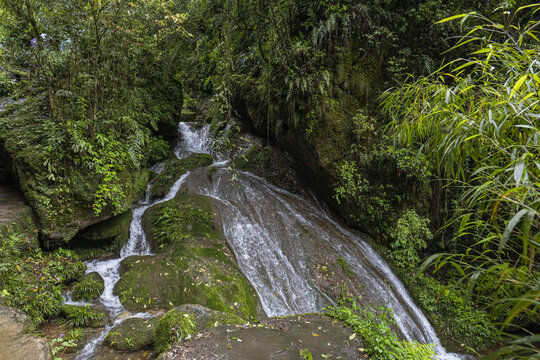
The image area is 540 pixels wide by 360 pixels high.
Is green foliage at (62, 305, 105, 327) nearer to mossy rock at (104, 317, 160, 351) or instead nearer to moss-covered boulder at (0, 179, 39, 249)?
mossy rock at (104, 317, 160, 351)

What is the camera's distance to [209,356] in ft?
8.75

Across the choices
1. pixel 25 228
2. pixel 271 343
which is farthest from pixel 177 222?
pixel 271 343

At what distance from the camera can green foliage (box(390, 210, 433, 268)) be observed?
7711 millimetres

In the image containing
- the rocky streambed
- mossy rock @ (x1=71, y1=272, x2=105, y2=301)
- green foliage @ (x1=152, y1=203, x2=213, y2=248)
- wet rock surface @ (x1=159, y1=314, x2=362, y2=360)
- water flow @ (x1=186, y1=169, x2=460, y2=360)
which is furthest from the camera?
green foliage @ (x1=152, y1=203, x2=213, y2=248)

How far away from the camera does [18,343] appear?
2.51 meters

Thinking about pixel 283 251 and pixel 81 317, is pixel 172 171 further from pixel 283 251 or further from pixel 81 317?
pixel 81 317

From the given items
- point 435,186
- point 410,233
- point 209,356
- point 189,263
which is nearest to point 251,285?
point 189,263

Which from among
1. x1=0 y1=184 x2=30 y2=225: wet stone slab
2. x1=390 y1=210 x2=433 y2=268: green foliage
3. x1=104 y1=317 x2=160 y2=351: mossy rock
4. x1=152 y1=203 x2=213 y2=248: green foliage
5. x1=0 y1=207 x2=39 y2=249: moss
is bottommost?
x1=390 y1=210 x2=433 y2=268: green foliage

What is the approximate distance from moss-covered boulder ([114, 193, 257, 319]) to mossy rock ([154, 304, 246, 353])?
127 cm

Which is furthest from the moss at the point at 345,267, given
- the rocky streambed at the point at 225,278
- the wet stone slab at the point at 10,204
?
the wet stone slab at the point at 10,204

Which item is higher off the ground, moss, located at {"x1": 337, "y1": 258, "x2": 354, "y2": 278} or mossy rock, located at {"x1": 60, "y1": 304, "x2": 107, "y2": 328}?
mossy rock, located at {"x1": 60, "y1": 304, "x2": 107, "y2": 328}

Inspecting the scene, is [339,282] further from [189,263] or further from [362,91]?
[362,91]

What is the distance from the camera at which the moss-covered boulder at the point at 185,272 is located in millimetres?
4797

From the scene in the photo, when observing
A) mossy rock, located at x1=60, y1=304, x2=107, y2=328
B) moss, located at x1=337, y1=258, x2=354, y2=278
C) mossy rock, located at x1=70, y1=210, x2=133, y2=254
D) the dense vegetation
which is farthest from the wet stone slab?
moss, located at x1=337, y1=258, x2=354, y2=278
